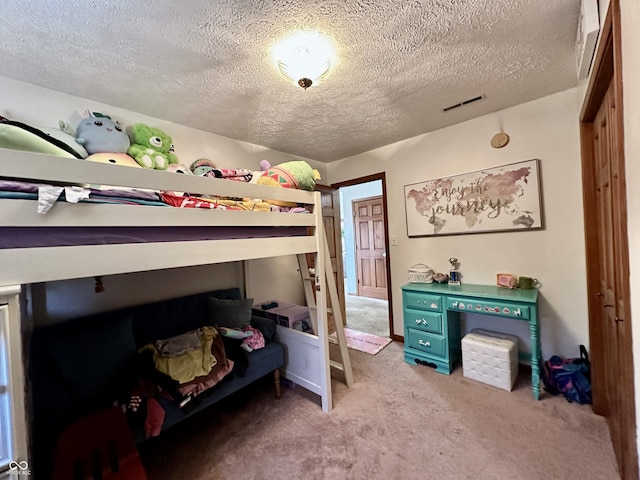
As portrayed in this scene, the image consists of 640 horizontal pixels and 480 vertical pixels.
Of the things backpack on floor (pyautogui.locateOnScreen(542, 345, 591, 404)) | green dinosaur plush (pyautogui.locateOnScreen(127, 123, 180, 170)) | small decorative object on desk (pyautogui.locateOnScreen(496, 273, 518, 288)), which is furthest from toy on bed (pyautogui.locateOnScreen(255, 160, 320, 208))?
backpack on floor (pyautogui.locateOnScreen(542, 345, 591, 404))

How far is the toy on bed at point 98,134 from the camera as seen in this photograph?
1.62m

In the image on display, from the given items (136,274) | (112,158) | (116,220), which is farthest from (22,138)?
(136,274)

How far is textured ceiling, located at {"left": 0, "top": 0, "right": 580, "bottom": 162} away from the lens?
118cm

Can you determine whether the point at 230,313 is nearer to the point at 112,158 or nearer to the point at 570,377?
the point at 112,158

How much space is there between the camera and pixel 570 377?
185cm

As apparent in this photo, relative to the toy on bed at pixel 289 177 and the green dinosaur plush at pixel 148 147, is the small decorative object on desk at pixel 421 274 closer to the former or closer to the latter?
the toy on bed at pixel 289 177

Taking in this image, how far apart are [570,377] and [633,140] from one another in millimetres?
1863

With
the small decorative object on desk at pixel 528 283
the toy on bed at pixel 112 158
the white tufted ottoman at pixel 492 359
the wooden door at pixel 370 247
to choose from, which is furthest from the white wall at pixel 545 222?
the toy on bed at pixel 112 158

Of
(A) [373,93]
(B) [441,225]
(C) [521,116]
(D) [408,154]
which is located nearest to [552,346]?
(B) [441,225]

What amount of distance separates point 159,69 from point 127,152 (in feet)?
1.98

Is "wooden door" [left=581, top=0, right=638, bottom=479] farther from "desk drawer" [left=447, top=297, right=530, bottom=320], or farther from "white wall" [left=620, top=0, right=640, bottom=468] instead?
"desk drawer" [left=447, top=297, right=530, bottom=320]

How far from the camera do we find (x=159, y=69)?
1.53 m

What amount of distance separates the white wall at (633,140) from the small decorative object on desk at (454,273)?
1.68 m

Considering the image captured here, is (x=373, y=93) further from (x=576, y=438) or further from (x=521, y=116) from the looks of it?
(x=576, y=438)
